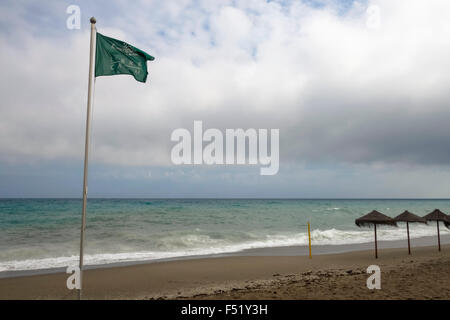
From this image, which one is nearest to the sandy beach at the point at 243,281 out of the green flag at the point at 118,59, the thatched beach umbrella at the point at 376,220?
the thatched beach umbrella at the point at 376,220

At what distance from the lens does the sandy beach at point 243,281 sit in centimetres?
738

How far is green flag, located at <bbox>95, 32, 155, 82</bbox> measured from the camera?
7.30 meters

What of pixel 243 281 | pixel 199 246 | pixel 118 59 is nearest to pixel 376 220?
pixel 243 281

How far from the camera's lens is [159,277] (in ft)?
34.9

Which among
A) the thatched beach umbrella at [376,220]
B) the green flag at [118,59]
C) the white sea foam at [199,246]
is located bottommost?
the white sea foam at [199,246]

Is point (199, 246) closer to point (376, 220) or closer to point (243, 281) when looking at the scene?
point (243, 281)

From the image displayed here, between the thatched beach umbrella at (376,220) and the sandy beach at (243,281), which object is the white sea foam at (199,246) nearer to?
the sandy beach at (243,281)

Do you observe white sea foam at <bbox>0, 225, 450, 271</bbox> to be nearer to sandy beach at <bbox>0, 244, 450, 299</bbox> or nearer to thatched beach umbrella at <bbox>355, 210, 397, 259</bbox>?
sandy beach at <bbox>0, 244, 450, 299</bbox>

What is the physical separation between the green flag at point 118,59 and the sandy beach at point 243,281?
6.06 meters

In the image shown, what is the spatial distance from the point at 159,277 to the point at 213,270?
Result: 224 cm

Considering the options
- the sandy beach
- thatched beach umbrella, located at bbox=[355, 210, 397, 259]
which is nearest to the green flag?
the sandy beach

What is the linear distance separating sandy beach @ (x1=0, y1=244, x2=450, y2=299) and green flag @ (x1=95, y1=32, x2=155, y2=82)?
19.9 ft
